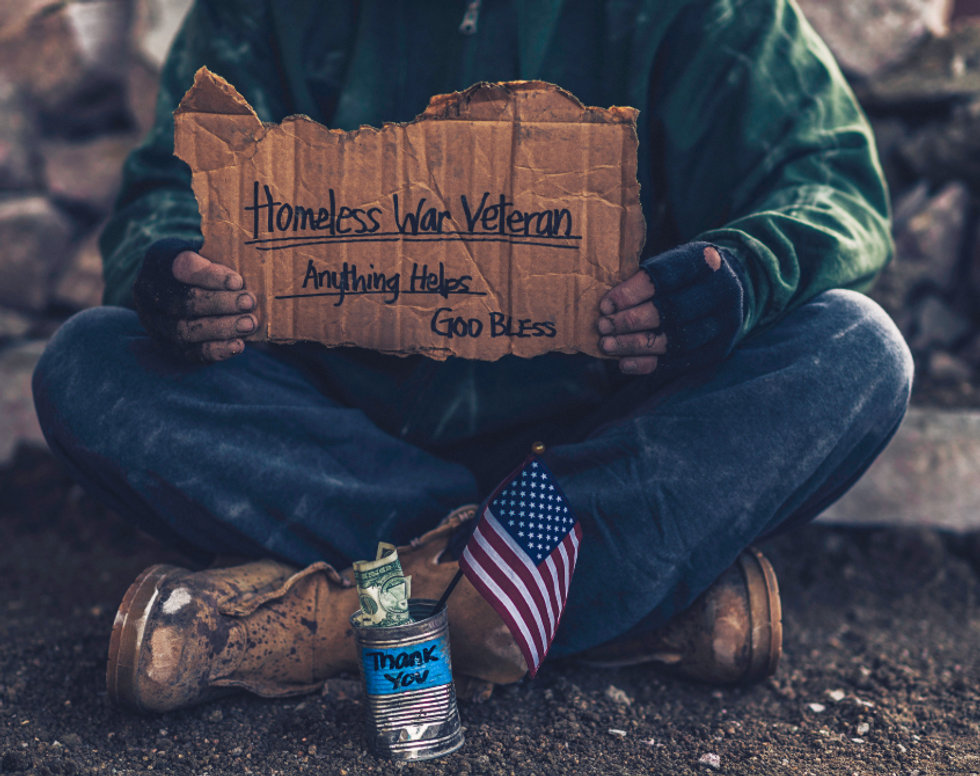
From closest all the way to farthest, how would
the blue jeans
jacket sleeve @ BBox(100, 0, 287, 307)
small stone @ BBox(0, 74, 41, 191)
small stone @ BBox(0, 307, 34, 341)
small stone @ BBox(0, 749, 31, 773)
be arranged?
small stone @ BBox(0, 749, 31, 773)
the blue jeans
jacket sleeve @ BBox(100, 0, 287, 307)
small stone @ BBox(0, 307, 34, 341)
small stone @ BBox(0, 74, 41, 191)

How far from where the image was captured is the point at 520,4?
122 cm

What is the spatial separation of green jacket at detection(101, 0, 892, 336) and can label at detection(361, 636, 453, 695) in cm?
64

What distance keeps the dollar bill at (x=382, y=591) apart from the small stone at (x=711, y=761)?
41 cm

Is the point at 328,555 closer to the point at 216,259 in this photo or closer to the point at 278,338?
the point at 278,338

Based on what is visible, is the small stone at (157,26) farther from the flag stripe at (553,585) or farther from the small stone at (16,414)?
the flag stripe at (553,585)

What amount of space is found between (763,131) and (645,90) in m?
0.19

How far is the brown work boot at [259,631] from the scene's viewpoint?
98 cm

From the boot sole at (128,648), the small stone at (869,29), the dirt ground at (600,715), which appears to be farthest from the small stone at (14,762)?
the small stone at (869,29)

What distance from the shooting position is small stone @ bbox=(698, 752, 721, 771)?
3.21 feet

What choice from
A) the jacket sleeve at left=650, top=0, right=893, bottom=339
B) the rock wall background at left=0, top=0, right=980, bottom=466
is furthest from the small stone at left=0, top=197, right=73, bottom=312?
the jacket sleeve at left=650, top=0, right=893, bottom=339

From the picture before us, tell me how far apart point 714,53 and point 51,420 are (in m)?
1.12

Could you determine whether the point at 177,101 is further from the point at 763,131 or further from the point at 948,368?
the point at 948,368

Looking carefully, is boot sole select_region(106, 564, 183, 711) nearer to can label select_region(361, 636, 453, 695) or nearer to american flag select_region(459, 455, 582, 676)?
can label select_region(361, 636, 453, 695)

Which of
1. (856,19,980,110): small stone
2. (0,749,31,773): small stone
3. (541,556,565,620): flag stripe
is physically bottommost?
(0,749,31,773): small stone
